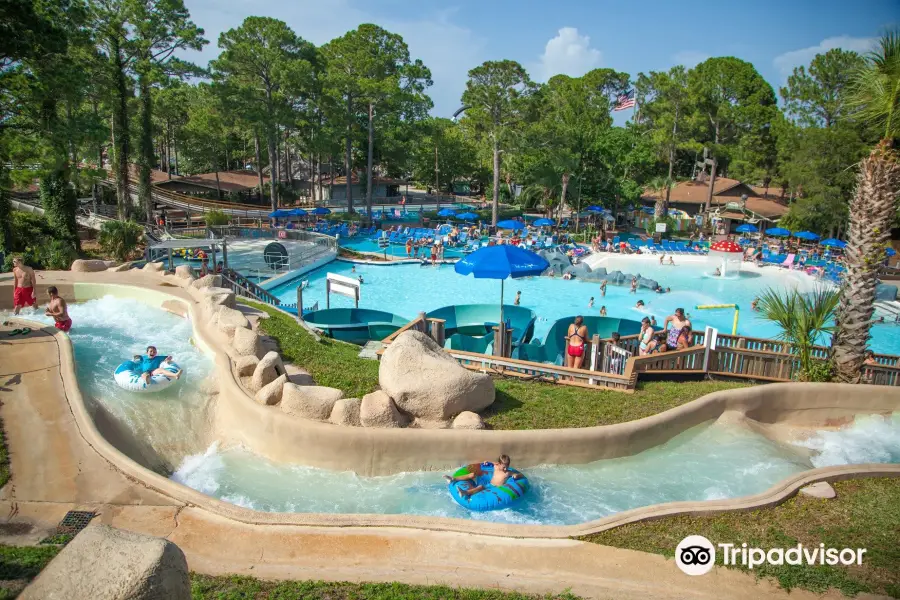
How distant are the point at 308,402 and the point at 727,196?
46.2 m

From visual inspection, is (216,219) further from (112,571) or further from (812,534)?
(812,534)

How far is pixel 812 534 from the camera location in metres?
6.77

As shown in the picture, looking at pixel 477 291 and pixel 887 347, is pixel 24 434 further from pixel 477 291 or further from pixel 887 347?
pixel 887 347

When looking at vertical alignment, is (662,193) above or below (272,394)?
above

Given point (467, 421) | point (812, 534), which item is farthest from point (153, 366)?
point (812, 534)

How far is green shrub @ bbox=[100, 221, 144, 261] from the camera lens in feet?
78.0

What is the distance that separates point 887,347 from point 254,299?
877 inches

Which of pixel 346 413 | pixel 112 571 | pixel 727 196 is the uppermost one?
pixel 727 196

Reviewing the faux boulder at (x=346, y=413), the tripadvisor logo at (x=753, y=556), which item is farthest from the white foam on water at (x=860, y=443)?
the faux boulder at (x=346, y=413)

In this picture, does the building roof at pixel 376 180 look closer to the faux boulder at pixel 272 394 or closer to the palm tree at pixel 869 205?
the faux boulder at pixel 272 394

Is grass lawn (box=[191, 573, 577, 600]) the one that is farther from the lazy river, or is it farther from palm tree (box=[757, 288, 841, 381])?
palm tree (box=[757, 288, 841, 381])

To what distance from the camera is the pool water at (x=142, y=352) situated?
10.2 metres

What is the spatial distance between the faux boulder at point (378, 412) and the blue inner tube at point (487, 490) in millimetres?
1401

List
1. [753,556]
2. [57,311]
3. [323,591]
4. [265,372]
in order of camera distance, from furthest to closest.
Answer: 1. [57,311]
2. [265,372]
3. [753,556]
4. [323,591]
